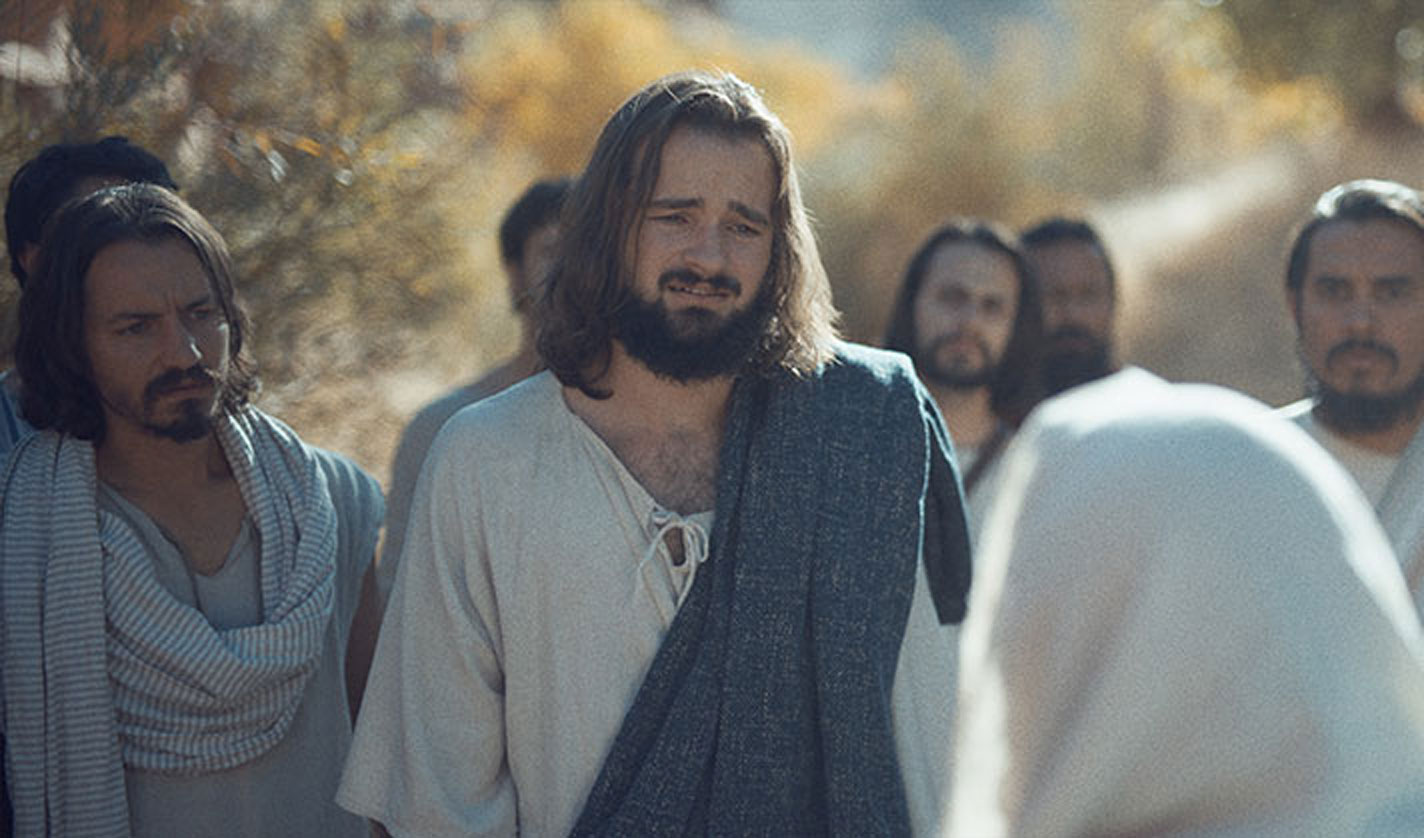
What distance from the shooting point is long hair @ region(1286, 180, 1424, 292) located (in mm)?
4746

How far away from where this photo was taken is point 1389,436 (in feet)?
14.5

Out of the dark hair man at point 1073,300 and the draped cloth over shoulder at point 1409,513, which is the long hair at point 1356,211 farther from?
the dark hair man at point 1073,300

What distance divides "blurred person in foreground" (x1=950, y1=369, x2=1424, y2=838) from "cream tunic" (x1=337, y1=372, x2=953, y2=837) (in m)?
1.61

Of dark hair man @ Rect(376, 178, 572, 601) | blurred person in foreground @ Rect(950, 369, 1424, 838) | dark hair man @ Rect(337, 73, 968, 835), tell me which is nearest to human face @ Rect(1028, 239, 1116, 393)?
dark hair man @ Rect(376, 178, 572, 601)

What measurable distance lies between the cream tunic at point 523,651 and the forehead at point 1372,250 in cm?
226

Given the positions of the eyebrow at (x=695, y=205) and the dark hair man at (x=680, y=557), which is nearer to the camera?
the dark hair man at (x=680, y=557)

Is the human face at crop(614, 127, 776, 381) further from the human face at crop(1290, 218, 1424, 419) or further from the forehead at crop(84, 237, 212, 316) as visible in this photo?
the human face at crop(1290, 218, 1424, 419)

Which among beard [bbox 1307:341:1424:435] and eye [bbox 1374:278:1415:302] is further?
eye [bbox 1374:278:1415:302]

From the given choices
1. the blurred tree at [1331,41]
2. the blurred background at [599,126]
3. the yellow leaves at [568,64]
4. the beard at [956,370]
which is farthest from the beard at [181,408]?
the yellow leaves at [568,64]

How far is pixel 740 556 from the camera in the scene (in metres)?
3.09

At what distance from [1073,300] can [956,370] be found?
809 mm

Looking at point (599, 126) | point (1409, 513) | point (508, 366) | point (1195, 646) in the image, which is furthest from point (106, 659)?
point (599, 126)

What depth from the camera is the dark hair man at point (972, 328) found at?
221 inches

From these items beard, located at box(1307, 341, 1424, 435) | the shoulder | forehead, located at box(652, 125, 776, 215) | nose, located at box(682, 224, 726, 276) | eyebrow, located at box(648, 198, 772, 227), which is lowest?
beard, located at box(1307, 341, 1424, 435)
